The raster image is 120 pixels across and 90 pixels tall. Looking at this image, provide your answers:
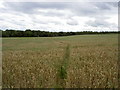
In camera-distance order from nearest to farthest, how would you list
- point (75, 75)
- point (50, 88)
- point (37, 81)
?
point (50, 88) → point (37, 81) → point (75, 75)

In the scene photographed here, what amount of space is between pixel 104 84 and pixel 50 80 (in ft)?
4.79

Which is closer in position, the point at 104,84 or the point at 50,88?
the point at 50,88

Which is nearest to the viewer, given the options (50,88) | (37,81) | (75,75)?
(50,88)

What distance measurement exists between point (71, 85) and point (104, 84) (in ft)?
3.10

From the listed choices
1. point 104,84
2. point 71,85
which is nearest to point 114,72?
point 104,84

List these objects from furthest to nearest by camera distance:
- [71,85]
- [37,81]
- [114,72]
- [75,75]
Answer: [114,72] → [75,75] → [37,81] → [71,85]

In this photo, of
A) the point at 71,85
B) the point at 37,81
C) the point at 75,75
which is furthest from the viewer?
the point at 75,75

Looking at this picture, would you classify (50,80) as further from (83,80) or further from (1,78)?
(1,78)

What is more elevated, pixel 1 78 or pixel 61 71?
pixel 61 71

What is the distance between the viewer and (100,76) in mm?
6020

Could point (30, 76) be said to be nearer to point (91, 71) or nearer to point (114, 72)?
point (91, 71)

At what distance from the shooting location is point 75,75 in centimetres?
593

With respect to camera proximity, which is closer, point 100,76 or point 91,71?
point 100,76

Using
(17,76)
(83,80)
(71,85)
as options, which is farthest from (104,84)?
(17,76)
